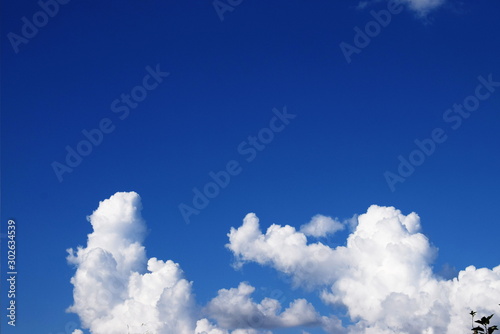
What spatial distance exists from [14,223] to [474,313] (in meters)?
84.1

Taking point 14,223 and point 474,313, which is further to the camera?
point 474,313

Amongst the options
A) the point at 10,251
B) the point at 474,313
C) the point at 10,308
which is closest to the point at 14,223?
the point at 10,251

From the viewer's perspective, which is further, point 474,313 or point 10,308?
point 474,313

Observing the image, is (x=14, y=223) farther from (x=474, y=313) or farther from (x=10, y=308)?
(x=474, y=313)

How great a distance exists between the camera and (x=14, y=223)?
60.3m

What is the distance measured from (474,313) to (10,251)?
8421cm

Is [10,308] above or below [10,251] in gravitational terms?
below

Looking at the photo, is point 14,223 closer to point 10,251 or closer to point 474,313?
point 10,251

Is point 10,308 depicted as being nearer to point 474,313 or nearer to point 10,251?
point 10,251

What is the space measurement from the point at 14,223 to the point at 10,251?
3.53 m

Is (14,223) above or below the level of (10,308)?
above

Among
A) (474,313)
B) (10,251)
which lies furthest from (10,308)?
(474,313)

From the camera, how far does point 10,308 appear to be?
5888 centimetres

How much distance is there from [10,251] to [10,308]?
631 cm
